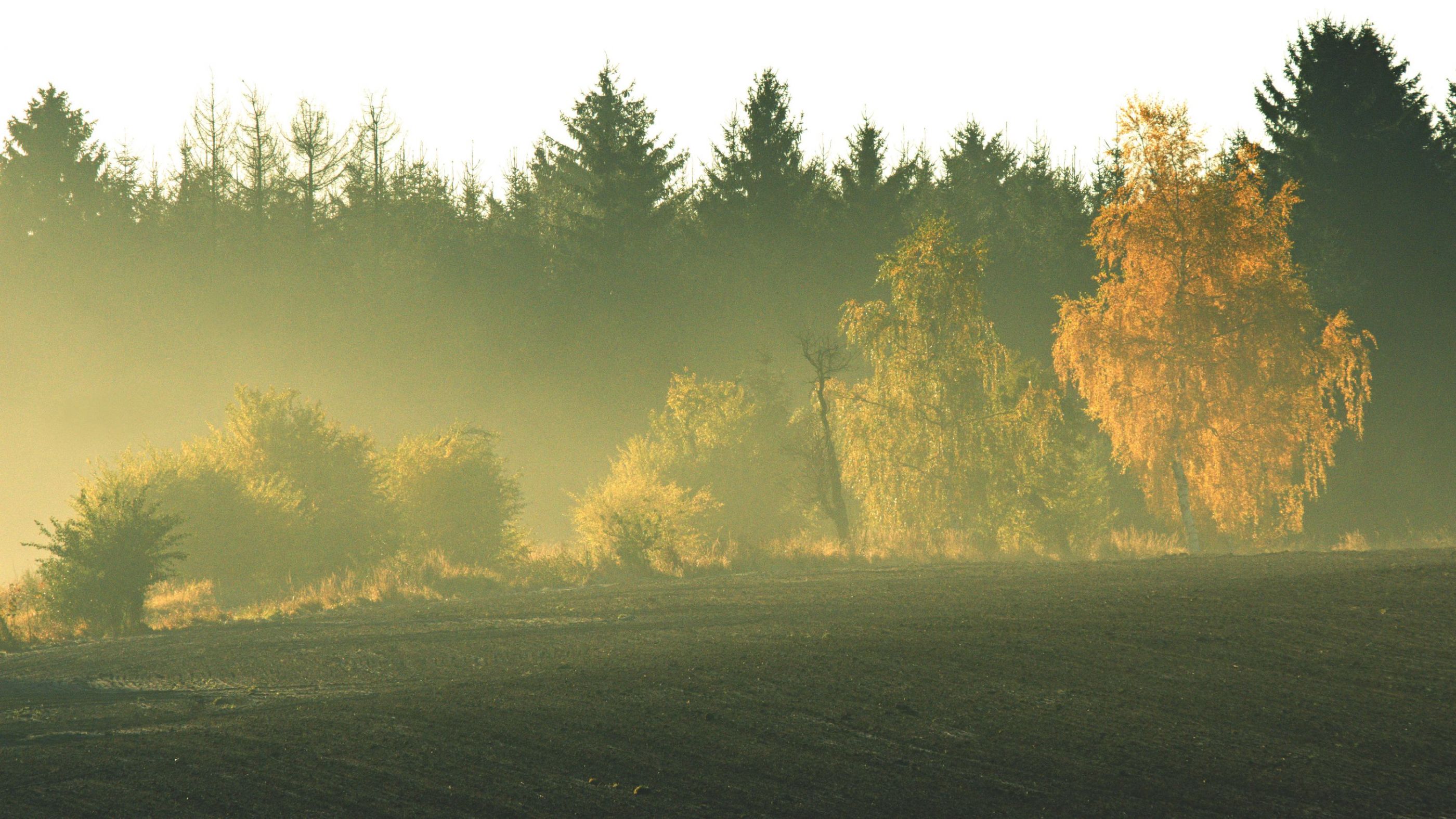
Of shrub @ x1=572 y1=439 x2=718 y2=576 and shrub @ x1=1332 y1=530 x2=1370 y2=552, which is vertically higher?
shrub @ x1=572 y1=439 x2=718 y2=576

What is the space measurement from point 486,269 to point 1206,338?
40397 millimetres

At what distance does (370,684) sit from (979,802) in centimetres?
608

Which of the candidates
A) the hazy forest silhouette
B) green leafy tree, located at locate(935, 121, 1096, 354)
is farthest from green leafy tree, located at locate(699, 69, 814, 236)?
green leafy tree, located at locate(935, 121, 1096, 354)

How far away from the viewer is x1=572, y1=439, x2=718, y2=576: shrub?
24.7 m

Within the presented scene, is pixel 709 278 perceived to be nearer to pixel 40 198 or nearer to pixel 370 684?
pixel 40 198

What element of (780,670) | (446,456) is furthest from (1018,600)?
(446,456)

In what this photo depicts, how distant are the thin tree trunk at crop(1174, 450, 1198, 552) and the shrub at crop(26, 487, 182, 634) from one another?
73.8 feet

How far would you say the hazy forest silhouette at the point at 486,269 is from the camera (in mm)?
53438

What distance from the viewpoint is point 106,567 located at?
61.5 ft

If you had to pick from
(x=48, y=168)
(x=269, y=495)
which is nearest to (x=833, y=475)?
(x=269, y=495)

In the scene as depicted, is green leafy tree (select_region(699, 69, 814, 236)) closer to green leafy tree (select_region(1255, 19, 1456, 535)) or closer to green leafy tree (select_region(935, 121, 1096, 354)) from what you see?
green leafy tree (select_region(935, 121, 1096, 354))

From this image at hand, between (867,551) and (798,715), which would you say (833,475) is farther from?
(798,715)

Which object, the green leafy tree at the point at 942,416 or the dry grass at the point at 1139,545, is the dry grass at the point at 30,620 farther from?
the dry grass at the point at 1139,545

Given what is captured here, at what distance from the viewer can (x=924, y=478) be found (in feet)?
97.6
